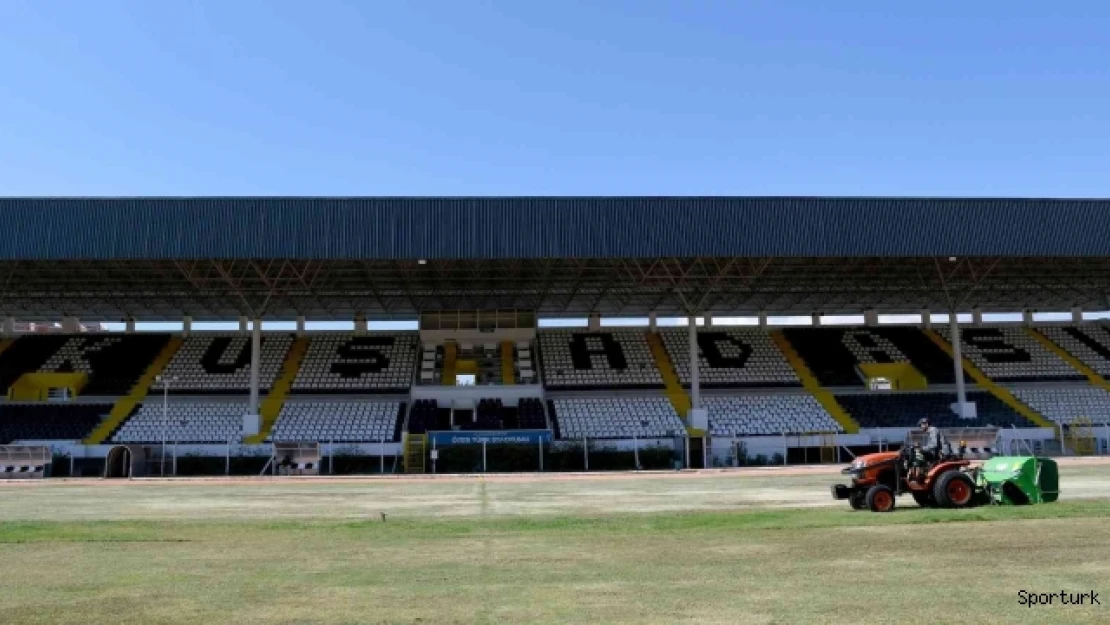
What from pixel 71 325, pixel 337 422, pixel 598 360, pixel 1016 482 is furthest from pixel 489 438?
pixel 71 325

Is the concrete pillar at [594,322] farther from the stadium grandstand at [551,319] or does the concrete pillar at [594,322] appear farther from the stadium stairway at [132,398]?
the stadium stairway at [132,398]

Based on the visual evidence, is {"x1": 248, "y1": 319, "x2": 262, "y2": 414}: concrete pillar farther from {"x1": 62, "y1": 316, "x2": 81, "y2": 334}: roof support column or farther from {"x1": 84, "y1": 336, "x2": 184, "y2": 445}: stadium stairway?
{"x1": 62, "y1": 316, "x2": 81, "y2": 334}: roof support column

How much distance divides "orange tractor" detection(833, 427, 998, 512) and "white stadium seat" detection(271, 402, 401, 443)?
2961 centimetres

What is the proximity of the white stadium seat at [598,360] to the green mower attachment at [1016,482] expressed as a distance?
34.1 m

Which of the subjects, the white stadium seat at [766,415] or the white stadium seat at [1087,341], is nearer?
the white stadium seat at [766,415]

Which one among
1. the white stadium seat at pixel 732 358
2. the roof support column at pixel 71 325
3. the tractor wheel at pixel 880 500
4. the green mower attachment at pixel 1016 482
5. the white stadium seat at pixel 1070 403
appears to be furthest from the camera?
the roof support column at pixel 71 325

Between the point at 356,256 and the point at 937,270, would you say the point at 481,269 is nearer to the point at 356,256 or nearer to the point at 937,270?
the point at 356,256

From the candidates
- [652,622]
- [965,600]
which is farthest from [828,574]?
[652,622]

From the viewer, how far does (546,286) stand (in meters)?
50.0

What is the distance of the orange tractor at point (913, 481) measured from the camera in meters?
16.6

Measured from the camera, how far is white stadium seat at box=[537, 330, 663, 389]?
51.7 m

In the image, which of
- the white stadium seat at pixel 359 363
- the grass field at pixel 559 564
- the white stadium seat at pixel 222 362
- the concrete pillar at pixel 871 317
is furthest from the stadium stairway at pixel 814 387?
the white stadium seat at pixel 222 362

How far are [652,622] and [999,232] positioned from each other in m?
39.9

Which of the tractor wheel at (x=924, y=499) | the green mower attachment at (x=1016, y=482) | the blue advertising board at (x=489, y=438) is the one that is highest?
the blue advertising board at (x=489, y=438)
